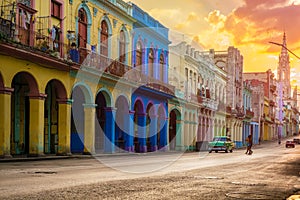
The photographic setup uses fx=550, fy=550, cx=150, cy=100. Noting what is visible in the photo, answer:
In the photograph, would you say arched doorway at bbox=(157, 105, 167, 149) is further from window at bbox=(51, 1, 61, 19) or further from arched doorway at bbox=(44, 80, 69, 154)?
window at bbox=(51, 1, 61, 19)

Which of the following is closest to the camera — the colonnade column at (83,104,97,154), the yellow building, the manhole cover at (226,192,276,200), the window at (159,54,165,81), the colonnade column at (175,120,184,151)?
the manhole cover at (226,192,276,200)

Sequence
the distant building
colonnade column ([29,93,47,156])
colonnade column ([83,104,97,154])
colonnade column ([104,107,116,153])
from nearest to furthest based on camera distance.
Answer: colonnade column ([29,93,47,156]) < colonnade column ([83,104,97,154]) < colonnade column ([104,107,116,153]) < the distant building

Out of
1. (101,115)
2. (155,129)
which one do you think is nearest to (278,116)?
(155,129)

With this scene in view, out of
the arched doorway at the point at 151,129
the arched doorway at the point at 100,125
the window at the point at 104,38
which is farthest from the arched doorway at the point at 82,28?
the arched doorway at the point at 151,129

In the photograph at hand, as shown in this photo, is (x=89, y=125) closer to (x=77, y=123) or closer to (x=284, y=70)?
(x=77, y=123)

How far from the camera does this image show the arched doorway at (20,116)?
28172mm

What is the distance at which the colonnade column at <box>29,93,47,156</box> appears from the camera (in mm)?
26141

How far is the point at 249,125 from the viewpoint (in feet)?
319

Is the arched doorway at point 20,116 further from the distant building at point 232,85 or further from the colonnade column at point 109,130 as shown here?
the distant building at point 232,85

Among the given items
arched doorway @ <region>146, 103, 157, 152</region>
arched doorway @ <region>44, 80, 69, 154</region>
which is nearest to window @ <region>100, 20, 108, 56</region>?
arched doorway @ <region>44, 80, 69, 154</region>

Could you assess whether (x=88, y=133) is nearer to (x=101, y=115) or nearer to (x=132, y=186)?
(x=101, y=115)

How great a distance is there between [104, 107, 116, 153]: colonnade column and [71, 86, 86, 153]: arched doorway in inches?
101

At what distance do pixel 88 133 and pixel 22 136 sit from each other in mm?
4527

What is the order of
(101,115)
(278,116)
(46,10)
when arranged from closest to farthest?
(46,10) → (101,115) → (278,116)
